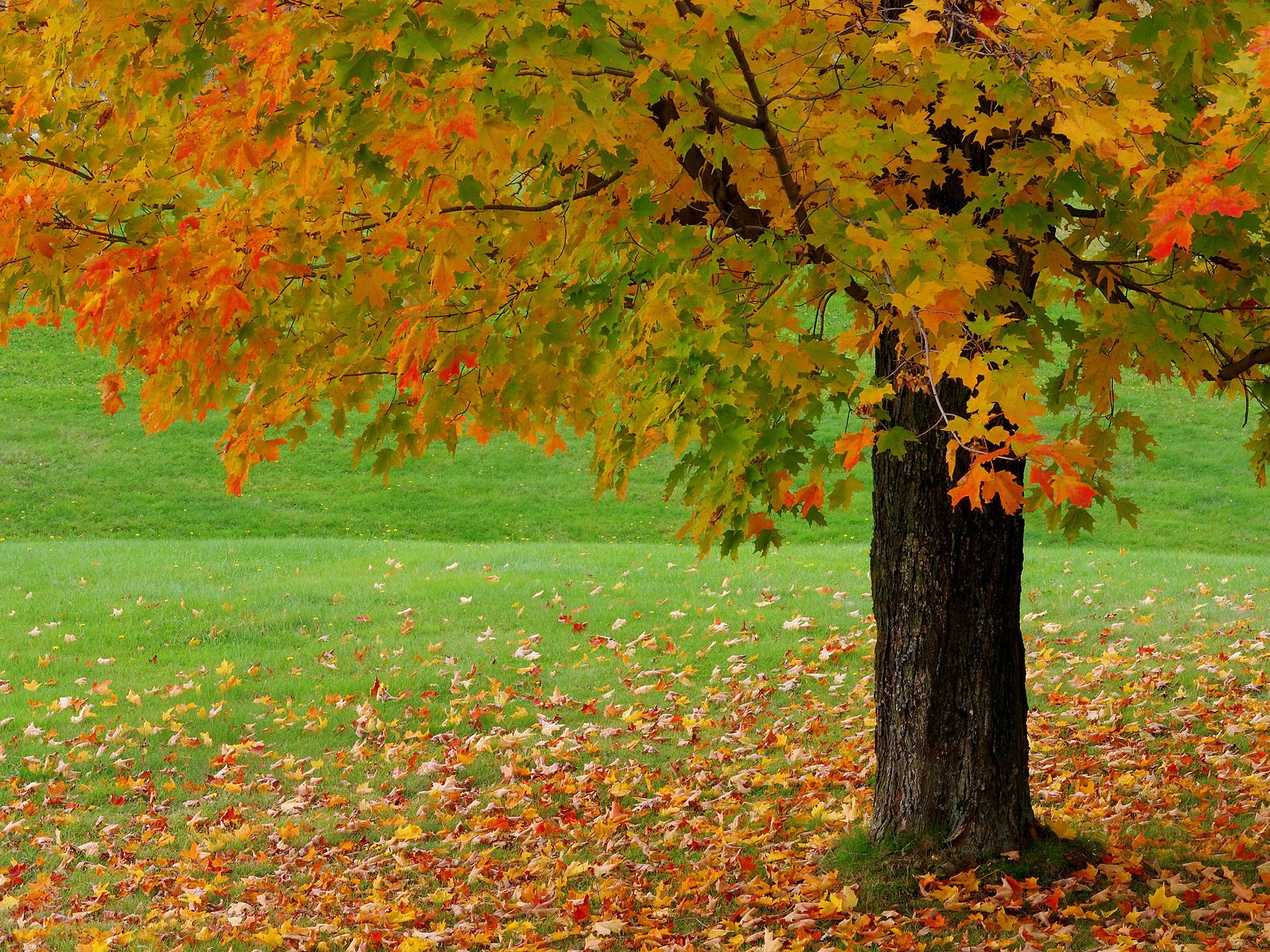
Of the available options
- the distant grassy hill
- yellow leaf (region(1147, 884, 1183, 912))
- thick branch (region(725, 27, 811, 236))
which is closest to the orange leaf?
thick branch (region(725, 27, 811, 236))

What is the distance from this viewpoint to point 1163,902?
4.77 meters

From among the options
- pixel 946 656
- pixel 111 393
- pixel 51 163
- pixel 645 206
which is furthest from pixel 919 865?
pixel 51 163

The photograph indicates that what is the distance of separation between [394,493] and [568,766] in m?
15.6

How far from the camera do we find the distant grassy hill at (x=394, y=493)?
20.3 m

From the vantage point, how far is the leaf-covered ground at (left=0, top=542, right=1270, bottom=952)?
16.7ft

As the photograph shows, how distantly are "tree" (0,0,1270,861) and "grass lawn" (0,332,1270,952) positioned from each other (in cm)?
84

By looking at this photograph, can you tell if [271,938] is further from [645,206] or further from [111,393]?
[645,206]

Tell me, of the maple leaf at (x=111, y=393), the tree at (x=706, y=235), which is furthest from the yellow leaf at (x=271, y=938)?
the maple leaf at (x=111, y=393)

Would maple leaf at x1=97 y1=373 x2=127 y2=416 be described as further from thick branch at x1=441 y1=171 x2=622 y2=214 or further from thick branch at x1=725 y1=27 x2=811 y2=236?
thick branch at x1=725 y1=27 x2=811 y2=236

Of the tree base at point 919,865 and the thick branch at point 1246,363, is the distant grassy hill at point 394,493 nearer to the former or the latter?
the tree base at point 919,865

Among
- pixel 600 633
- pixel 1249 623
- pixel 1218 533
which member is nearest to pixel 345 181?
pixel 600 633

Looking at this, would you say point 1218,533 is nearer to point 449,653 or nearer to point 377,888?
point 449,653

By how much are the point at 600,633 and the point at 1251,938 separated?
6442mm

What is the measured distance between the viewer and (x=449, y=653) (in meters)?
9.78
